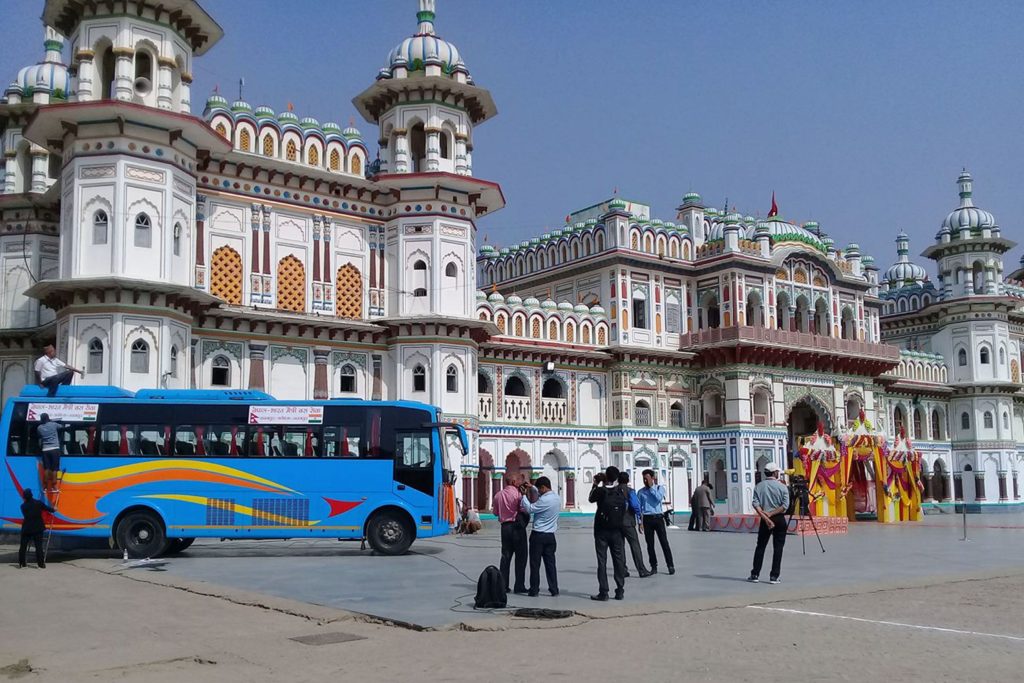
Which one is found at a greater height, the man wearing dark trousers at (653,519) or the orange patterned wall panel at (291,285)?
the orange patterned wall panel at (291,285)

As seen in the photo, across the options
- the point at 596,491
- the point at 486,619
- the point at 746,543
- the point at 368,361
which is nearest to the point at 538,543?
the point at 596,491

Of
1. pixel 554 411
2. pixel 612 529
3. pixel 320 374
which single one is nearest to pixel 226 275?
pixel 320 374

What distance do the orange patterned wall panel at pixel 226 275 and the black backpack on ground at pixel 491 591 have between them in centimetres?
1783

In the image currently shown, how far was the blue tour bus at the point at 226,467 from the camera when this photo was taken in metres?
18.5

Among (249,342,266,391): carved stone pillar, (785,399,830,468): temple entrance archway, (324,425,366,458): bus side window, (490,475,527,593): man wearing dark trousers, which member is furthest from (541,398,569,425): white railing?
(490,475,527,593): man wearing dark trousers

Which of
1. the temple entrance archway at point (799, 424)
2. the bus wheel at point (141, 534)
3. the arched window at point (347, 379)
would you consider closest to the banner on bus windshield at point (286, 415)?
the bus wheel at point (141, 534)

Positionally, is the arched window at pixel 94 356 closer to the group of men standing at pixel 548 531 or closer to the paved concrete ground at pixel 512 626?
the paved concrete ground at pixel 512 626

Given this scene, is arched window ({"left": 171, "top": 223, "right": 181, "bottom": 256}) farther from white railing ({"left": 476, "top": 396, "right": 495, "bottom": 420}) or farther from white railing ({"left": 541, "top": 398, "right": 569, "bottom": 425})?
white railing ({"left": 541, "top": 398, "right": 569, "bottom": 425})

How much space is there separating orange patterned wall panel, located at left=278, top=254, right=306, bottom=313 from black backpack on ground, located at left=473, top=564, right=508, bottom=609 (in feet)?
60.6

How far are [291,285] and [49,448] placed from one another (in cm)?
1172

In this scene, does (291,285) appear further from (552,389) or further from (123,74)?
(552,389)

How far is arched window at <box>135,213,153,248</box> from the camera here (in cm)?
2459

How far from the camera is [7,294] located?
93.8ft

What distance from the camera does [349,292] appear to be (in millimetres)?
29875
